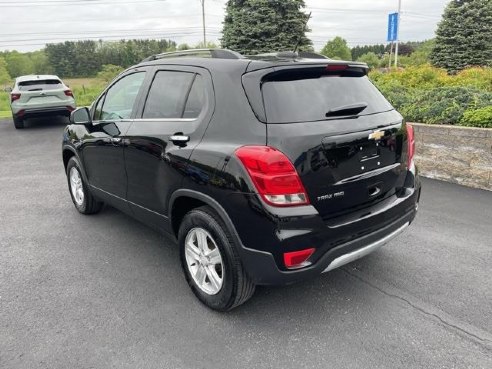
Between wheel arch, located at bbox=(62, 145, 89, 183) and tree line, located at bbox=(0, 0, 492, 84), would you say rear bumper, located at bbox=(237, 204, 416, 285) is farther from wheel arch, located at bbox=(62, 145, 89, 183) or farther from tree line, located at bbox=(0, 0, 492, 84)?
tree line, located at bbox=(0, 0, 492, 84)

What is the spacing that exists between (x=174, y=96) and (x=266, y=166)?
1.21 m

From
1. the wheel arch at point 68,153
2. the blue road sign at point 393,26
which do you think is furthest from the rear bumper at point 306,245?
the blue road sign at point 393,26

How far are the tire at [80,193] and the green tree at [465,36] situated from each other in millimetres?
20117

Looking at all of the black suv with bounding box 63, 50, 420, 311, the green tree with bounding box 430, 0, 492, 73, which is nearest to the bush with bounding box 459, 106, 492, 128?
the black suv with bounding box 63, 50, 420, 311

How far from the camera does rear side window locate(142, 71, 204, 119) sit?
311 centimetres

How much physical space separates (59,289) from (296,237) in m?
2.09

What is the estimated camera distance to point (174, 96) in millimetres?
3328

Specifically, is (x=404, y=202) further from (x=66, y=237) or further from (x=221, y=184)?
(x=66, y=237)

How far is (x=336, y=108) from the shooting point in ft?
9.47

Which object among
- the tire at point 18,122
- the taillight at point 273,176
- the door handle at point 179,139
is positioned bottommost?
the tire at point 18,122

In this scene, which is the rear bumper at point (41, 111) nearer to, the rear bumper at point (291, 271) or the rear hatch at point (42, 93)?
the rear hatch at point (42, 93)

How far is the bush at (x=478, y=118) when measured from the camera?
5828 mm

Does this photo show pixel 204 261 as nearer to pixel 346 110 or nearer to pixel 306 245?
pixel 306 245

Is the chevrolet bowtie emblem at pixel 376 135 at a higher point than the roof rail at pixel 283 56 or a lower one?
lower
